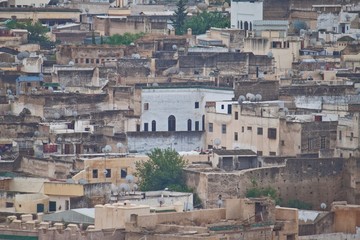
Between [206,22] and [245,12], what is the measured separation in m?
3.84

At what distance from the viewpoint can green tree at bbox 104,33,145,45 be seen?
4609 inches

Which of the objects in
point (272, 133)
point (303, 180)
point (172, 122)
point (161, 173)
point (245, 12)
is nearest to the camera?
point (161, 173)

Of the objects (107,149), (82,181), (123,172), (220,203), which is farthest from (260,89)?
(220,203)

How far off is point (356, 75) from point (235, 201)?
101 ft

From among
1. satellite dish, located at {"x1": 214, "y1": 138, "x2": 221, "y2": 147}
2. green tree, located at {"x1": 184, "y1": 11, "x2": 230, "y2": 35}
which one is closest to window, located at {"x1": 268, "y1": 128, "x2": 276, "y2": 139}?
satellite dish, located at {"x1": 214, "y1": 138, "x2": 221, "y2": 147}

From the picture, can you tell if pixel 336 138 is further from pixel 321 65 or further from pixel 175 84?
pixel 321 65

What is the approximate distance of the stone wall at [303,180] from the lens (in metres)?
80.7

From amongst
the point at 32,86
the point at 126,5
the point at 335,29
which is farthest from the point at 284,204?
the point at 126,5

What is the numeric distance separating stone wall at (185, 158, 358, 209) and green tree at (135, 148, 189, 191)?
12.8 inches

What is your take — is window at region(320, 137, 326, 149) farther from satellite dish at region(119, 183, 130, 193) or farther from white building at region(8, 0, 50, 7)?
white building at region(8, 0, 50, 7)

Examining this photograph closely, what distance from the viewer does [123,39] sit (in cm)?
11806

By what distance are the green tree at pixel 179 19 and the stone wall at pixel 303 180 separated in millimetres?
38630

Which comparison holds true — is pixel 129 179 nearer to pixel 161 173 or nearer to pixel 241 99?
pixel 161 173

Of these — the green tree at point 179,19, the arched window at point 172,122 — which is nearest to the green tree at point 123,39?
the green tree at point 179,19
